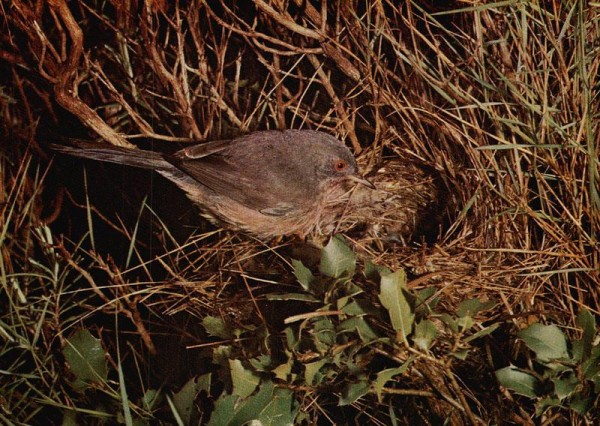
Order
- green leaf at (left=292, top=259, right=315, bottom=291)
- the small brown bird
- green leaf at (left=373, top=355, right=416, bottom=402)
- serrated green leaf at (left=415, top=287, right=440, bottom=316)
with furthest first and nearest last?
the small brown bird, green leaf at (left=292, top=259, right=315, bottom=291), serrated green leaf at (left=415, top=287, right=440, bottom=316), green leaf at (left=373, top=355, right=416, bottom=402)

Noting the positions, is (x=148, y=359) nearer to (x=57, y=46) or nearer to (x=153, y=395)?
(x=153, y=395)

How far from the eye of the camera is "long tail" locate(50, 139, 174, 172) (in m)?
3.01

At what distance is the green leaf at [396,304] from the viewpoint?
212 centimetres

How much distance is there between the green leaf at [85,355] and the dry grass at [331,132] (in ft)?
0.31

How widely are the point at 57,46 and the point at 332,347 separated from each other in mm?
2046

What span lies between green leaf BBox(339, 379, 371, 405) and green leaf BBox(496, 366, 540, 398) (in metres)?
0.41

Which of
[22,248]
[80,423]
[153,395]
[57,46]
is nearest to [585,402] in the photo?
[153,395]

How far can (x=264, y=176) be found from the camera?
3.41m

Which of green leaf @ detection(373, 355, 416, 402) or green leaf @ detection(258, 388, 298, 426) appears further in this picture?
green leaf @ detection(258, 388, 298, 426)

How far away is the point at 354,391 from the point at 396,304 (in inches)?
11.7

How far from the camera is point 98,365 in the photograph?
2.55 m

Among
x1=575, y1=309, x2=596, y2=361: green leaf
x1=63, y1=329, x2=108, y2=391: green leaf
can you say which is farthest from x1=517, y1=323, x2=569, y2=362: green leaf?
x1=63, y1=329, x2=108, y2=391: green leaf

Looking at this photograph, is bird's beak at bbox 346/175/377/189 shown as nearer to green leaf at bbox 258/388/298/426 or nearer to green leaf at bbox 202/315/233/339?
green leaf at bbox 202/315/233/339

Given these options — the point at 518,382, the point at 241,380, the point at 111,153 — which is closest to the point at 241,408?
the point at 241,380
